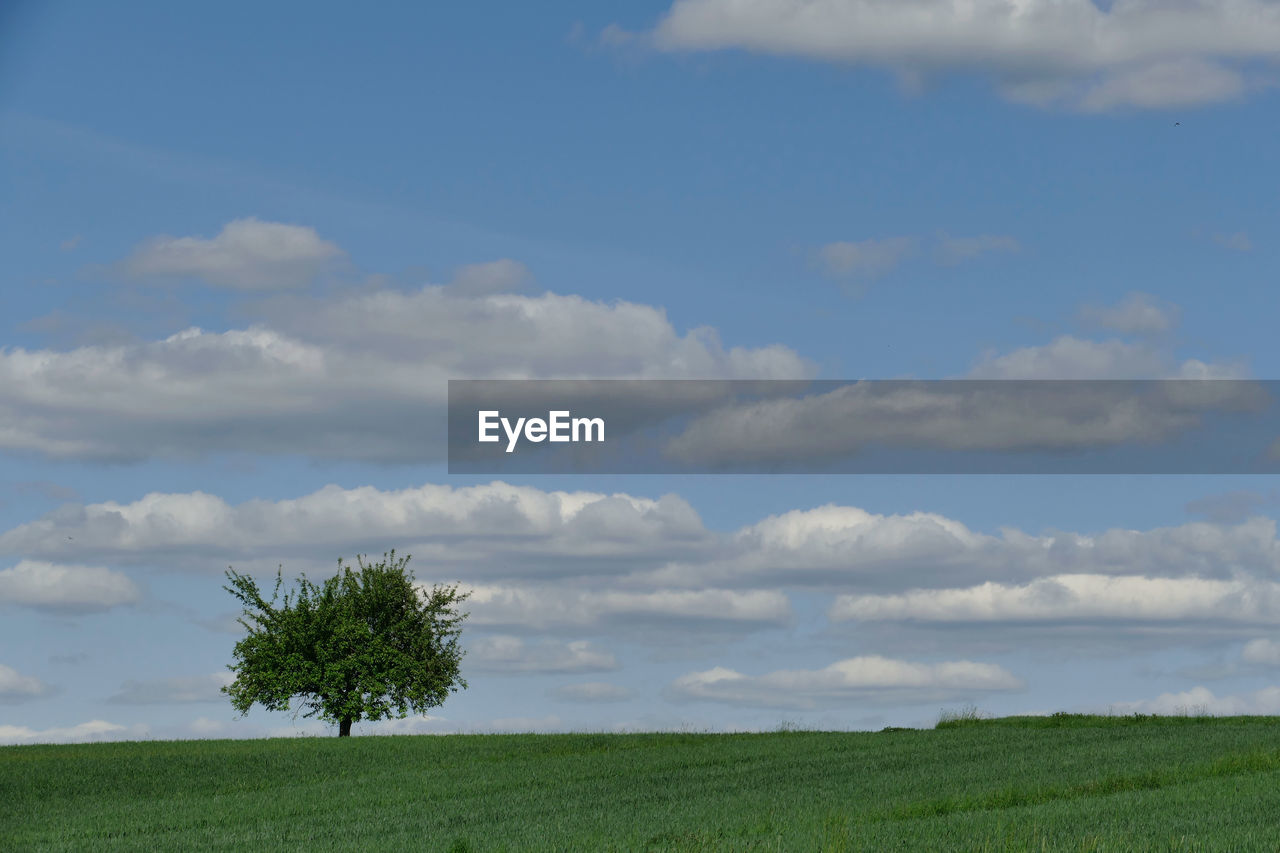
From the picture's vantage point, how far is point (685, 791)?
112 feet

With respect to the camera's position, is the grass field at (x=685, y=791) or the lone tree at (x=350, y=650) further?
the lone tree at (x=350, y=650)

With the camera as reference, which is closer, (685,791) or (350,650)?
(685,791)

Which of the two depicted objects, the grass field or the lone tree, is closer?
the grass field

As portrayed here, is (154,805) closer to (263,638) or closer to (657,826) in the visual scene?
(657,826)

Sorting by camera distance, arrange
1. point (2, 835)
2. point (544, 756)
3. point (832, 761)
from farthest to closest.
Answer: point (544, 756) < point (832, 761) < point (2, 835)

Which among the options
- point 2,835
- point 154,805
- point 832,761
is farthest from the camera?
point 832,761

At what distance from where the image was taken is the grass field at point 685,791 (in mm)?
24141

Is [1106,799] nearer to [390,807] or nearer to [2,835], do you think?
[390,807]

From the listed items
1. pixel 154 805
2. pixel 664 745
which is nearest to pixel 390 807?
pixel 154 805

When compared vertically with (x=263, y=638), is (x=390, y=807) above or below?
below

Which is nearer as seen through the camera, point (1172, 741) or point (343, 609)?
point (1172, 741)

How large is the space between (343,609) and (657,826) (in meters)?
39.5

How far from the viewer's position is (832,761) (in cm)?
4081

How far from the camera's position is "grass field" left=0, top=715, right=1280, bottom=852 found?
2414 centimetres
